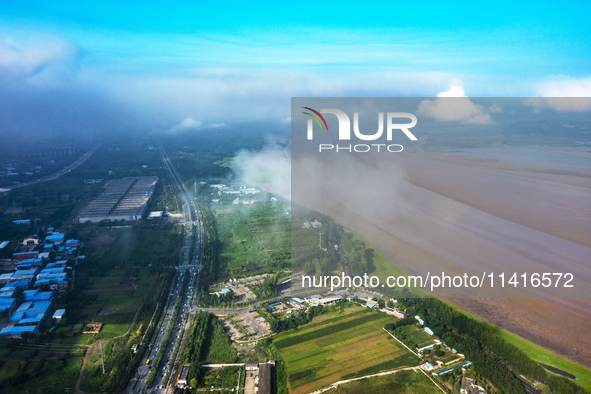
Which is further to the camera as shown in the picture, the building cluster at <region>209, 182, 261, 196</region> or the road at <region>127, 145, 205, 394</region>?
the building cluster at <region>209, 182, 261, 196</region>

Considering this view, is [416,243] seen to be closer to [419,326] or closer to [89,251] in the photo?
[419,326]

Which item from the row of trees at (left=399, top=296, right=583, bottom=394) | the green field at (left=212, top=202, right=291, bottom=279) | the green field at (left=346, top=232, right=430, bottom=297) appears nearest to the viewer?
the row of trees at (left=399, top=296, right=583, bottom=394)

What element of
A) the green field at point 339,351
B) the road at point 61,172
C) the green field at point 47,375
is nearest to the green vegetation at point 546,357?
the green field at point 339,351

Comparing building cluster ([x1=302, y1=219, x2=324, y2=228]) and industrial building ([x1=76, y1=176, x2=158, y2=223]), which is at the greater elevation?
building cluster ([x1=302, y1=219, x2=324, y2=228])

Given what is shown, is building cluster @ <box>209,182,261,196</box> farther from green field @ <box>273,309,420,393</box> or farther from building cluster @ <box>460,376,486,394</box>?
building cluster @ <box>460,376,486,394</box>

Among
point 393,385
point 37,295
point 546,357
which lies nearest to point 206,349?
point 393,385

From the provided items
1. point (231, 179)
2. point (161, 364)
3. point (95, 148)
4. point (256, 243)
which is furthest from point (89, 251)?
point (95, 148)

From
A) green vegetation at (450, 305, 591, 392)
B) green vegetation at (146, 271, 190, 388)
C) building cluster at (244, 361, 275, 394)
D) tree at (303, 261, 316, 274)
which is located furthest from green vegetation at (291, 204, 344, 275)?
green vegetation at (450, 305, 591, 392)
